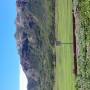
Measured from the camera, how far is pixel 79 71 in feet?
36.7

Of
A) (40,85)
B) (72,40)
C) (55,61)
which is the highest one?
(72,40)

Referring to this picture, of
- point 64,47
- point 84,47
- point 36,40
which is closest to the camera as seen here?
point 84,47

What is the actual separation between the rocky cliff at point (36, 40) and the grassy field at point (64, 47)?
0.29 meters

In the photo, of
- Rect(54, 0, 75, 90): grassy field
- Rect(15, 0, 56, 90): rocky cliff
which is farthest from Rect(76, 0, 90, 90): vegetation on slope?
Rect(15, 0, 56, 90): rocky cliff

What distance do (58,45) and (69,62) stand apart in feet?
3.56

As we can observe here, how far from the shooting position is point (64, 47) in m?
14.9

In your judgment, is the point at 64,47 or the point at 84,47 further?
the point at 64,47

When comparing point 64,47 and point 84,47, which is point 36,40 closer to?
point 64,47

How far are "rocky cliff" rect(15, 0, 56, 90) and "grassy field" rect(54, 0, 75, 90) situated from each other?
292 millimetres

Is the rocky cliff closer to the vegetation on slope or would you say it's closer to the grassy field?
the grassy field

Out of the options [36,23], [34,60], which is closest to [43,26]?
[36,23]

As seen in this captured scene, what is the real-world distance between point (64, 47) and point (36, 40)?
222cm

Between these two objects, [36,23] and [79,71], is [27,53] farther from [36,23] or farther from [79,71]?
[79,71]

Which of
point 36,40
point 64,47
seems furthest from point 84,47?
point 36,40
